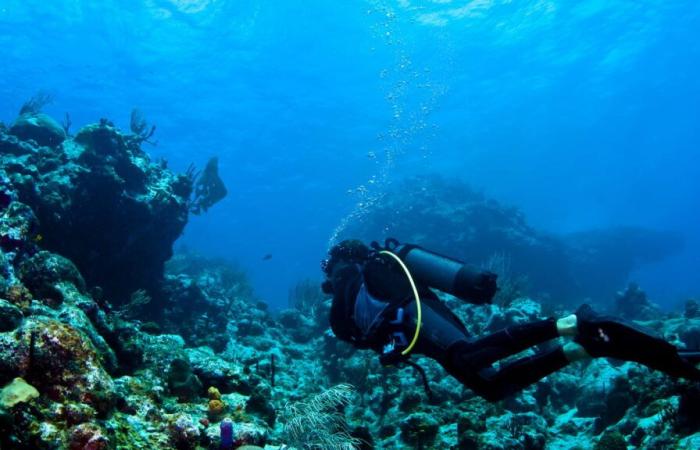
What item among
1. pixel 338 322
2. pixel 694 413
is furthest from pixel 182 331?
pixel 694 413

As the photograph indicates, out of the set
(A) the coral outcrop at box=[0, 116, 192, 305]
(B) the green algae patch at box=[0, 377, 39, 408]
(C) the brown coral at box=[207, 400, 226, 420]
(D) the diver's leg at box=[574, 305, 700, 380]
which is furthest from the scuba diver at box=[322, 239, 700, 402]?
(A) the coral outcrop at box=[0, 116, 192, 305]

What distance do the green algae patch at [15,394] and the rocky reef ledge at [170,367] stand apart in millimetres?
14

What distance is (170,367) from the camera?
22.0 ft

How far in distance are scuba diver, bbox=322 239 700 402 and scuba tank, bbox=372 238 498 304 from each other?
0.01m

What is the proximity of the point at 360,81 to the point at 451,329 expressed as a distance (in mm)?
34318

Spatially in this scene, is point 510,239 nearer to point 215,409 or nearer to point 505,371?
point 215,409

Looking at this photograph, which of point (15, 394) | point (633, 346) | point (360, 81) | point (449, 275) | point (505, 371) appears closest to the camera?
point (633, 346)

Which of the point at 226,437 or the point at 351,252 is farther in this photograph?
the point at 351,252

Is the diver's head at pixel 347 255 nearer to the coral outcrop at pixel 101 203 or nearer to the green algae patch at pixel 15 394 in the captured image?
the green algae patch at pixel 15 394

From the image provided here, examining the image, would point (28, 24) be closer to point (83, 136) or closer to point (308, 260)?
point (83, 136)

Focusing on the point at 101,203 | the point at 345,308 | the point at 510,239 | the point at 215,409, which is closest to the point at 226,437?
the point at 215,409

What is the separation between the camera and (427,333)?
4168mm

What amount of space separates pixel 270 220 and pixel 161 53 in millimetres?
48545

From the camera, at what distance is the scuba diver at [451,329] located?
10.6 feet
